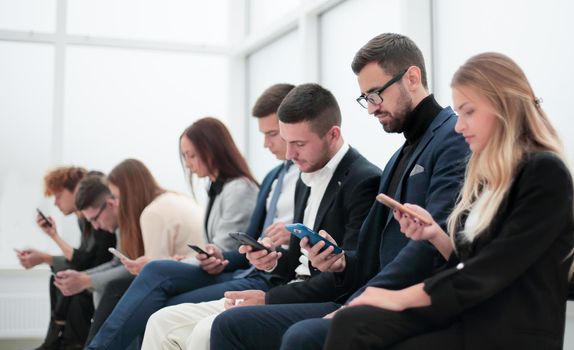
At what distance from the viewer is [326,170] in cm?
307

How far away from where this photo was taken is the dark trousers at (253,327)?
2594mm

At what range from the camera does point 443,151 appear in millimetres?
2389

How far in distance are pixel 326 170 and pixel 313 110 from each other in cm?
23

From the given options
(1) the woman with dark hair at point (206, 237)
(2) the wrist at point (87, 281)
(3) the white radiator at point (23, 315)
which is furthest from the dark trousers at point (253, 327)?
(3) the white radiator at point (23, 315)

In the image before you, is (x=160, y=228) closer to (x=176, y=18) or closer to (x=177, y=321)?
(x=177, y=321)

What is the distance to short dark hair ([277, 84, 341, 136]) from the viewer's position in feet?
10.1

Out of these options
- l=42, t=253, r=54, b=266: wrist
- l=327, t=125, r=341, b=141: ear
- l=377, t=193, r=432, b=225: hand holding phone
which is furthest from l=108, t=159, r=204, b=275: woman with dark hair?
l=377, t=193, r=432, b=225: hand holding phone

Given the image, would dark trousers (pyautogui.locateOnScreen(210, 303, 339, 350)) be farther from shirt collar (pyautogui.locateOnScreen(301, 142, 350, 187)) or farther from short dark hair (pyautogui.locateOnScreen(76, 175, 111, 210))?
short dark hair (pyautogui.locateOnScreen(76, 175, 111, 210))

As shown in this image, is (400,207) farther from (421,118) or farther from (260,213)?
(260,213)

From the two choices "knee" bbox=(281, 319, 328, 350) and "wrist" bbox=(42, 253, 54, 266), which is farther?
"wrist" bbox=(42, 253, 54, 266)

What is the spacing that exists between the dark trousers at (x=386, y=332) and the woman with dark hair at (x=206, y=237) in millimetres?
1651

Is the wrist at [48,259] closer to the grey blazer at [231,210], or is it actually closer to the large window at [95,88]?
the large window at [95,88]

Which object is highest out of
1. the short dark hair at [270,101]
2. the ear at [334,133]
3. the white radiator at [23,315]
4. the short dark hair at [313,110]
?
the short dark hair at [270,101]

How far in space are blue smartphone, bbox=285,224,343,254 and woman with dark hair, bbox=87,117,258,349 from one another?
1.08 m
